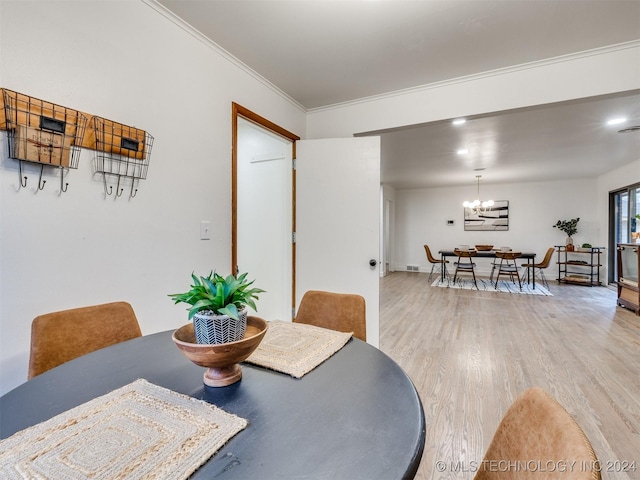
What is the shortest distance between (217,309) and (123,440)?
33 cm

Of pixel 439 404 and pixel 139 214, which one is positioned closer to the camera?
pixel 139 214

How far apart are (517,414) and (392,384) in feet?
0.99

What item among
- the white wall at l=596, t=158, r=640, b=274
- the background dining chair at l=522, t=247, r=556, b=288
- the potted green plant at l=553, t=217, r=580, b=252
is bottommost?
the background dining chair at l=522, t=247, r=556, b=288

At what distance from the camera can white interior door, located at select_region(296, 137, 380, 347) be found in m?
2.47

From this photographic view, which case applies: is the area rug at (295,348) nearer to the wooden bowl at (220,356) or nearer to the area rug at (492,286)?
the wooden bowl at (220,356)

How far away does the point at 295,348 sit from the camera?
1079mm

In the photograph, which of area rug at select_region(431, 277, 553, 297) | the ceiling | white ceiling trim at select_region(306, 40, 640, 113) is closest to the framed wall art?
area rug at select_region(431, 277, 553, 297)

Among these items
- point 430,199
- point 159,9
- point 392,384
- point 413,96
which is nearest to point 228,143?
point 159,9

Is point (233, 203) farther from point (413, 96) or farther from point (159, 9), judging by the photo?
Result: point (413, 96)

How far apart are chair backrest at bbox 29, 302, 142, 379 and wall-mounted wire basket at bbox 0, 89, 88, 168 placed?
2.06ft

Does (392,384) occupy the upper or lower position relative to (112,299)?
lower

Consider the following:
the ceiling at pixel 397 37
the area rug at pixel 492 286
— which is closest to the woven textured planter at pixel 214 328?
the ceiling at pixel 397 37

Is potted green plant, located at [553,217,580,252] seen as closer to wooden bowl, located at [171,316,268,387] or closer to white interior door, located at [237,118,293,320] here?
white interior door, located at [237,118,293,320]

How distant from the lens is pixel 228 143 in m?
2.07
